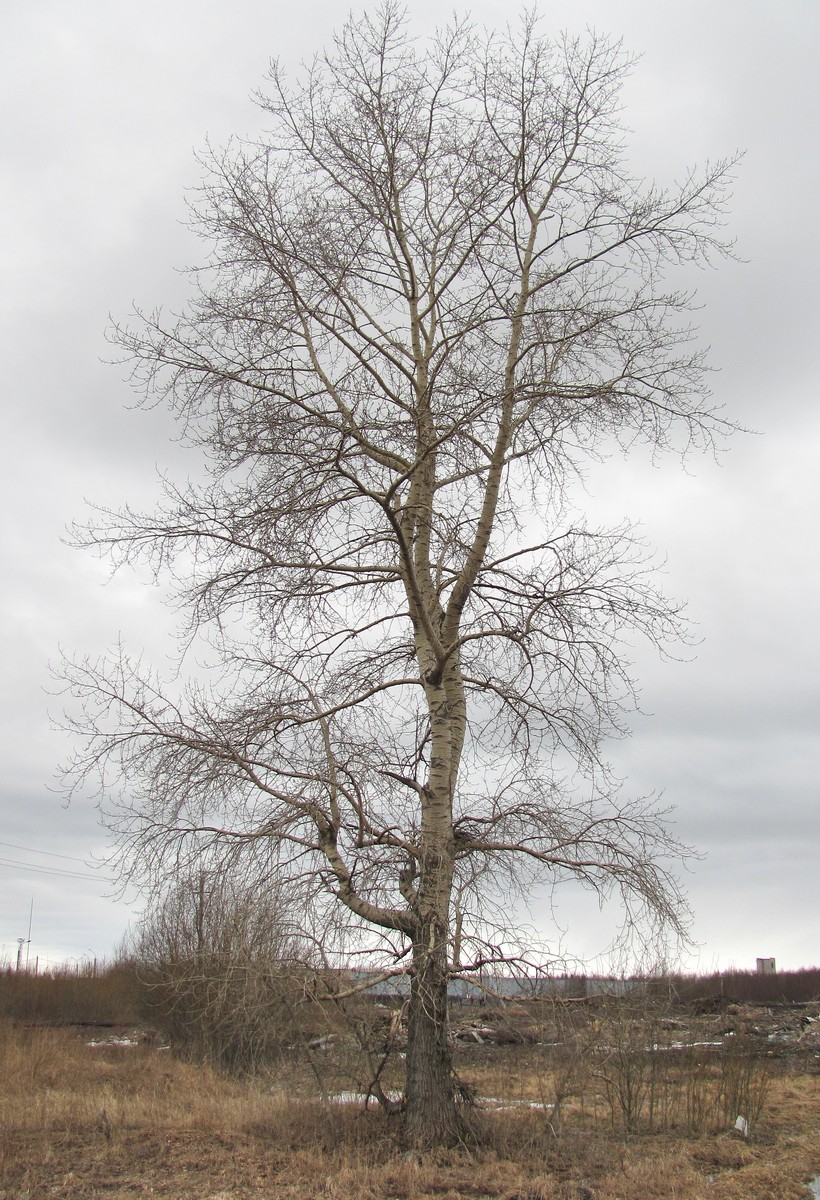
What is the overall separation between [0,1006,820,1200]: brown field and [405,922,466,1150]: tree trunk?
22 centimetres

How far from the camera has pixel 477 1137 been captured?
10.0 meters

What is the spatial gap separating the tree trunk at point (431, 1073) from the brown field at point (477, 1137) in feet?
0.73

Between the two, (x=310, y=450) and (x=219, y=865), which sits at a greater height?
(x=310, y=450)

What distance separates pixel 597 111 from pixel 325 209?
9.55ft

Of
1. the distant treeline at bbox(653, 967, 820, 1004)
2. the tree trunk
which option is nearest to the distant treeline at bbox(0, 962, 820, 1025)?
the distant treeline at bbox(653, 967, 820, 1004)

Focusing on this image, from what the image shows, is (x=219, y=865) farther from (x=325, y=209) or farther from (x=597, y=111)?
(x=597, y=111)

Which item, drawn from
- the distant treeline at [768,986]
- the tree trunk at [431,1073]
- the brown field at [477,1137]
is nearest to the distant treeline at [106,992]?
the distant treeline at [768,986]

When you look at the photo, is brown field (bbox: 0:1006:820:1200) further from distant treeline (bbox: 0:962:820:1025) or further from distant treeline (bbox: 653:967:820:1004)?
distant treeline (bbox: 653:967:820:1004)

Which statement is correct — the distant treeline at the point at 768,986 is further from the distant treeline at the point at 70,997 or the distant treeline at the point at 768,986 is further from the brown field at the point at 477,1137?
the distant treeline at the point at 70,997

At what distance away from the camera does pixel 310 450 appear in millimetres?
10148

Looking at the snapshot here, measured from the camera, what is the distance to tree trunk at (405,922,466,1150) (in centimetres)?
953

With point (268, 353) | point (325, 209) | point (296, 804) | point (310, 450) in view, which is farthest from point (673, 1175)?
point (325, 209)

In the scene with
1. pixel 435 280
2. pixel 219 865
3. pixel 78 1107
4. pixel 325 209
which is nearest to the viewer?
pixel 219 865

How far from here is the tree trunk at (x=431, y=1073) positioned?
9534 mm
